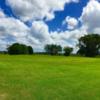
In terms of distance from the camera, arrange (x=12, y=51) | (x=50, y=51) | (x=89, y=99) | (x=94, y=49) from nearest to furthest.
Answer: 1. (x=89, y=99)
2. (x=94, y=49)
3. (x=12, y=51)
4. (x=50, y=51)

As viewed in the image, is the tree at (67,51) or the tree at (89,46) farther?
the tree at (67,51)

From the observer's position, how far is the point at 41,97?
637 inches

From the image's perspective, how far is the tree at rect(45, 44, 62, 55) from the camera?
179 meters

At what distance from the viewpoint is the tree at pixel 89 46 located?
12925 cm

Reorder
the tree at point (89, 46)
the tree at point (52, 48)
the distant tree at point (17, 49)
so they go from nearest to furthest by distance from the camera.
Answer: the tree at point (89, 46) → the distant tree at point (17, 49) → the tree at point (52, 48)

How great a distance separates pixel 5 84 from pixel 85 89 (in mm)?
5967

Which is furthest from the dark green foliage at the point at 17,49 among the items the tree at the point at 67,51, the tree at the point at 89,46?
the tree at the point at 89,46

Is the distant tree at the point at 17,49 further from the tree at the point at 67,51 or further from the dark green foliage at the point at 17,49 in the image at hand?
the tree at the point at 67,51

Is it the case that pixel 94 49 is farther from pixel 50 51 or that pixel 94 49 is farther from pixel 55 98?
pixel 55 98

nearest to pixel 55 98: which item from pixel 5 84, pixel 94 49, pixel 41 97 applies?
pixel 41 97

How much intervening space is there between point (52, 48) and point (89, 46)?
5853 centimetres

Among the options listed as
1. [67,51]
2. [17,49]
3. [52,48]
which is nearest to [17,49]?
[17,49]

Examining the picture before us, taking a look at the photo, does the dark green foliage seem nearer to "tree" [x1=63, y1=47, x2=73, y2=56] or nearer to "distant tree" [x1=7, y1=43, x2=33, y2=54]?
"distant tree" [x1=7, y1=43, x2=33, y2=54]

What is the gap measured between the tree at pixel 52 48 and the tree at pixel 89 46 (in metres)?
44.2
